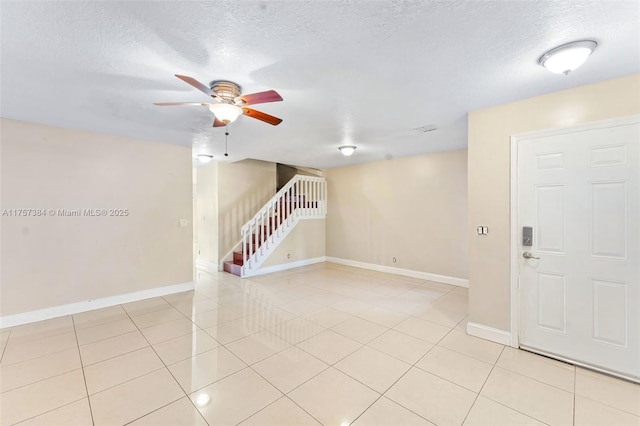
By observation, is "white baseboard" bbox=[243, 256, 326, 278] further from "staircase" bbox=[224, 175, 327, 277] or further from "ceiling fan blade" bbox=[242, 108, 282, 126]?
"ceiling fan blade" bbox=[242, 108, 282, 126]

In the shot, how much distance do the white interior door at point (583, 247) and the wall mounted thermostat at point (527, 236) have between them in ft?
0.09

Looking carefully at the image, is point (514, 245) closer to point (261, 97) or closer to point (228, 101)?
point (261, 97)

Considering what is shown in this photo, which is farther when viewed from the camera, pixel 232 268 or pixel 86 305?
pixel 232 268

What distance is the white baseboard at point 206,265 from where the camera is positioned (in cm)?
630

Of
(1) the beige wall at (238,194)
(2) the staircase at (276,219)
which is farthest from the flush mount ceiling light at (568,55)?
(1) the beige wall at (238,194)

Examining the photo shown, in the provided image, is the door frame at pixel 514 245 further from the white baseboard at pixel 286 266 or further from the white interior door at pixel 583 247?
the white baseboard at pixel 286 266

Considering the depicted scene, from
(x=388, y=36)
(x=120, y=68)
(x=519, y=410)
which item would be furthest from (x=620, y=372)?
(x=120, y=68)

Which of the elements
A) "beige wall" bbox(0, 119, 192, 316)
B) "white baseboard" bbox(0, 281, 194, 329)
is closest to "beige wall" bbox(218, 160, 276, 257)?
"beige wall" bbox(0, 119, 192, 316)

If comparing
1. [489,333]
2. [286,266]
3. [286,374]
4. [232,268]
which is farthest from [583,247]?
[232,268]

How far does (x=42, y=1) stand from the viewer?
145 centimetres

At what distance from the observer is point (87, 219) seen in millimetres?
3820

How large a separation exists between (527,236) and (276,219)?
5.08 m

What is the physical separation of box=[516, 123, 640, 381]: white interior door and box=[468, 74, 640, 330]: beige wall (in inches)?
5.7

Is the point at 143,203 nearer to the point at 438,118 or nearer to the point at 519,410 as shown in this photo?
the point at 438,118
